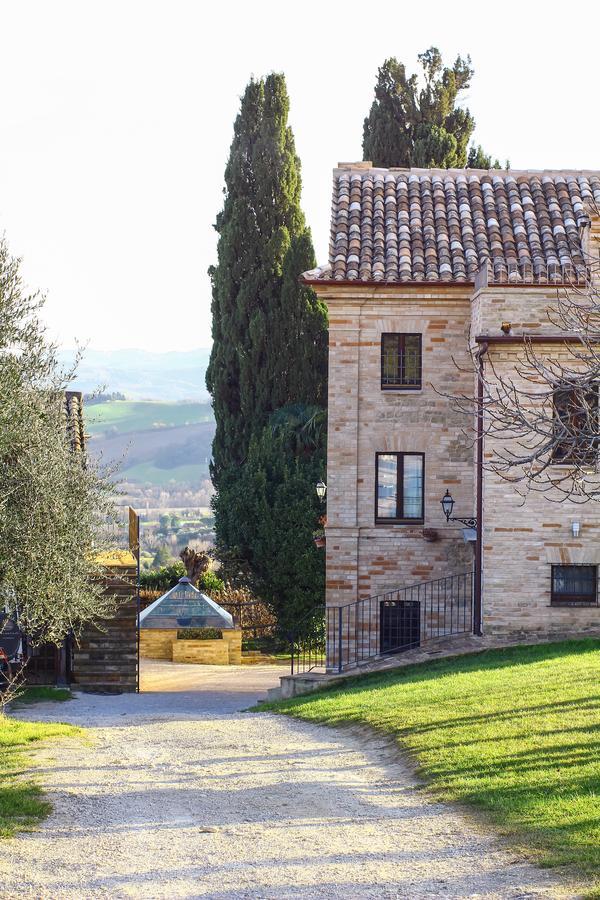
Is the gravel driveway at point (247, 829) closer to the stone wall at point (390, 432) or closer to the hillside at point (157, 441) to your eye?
the stone wall at point (390, 432)

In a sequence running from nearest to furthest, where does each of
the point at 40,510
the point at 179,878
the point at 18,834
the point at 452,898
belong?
the point at 452,898
the point at 179,878
the point at 18,834
the point at 40,510

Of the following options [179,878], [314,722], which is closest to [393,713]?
[314,722]

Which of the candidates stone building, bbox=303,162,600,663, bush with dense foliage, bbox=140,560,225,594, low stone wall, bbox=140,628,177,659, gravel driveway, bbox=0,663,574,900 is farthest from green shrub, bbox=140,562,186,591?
gravel driveway, bbox=0,663,574,900

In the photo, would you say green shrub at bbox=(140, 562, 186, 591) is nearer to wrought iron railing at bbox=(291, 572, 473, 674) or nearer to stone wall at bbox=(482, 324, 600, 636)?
wrought iron railing at bbox=(291, 572, 473, 674)

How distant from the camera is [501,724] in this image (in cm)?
1261

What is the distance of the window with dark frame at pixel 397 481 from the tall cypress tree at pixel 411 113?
1783 centimetres

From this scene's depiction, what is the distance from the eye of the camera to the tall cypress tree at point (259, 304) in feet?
118

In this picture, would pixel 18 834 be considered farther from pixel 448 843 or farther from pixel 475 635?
pixel 475 635

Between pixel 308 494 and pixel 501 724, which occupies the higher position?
pixel 308 494

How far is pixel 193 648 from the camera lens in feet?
92.6

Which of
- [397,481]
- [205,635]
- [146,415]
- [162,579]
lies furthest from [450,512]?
[146,415]

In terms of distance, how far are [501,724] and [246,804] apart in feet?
11.4

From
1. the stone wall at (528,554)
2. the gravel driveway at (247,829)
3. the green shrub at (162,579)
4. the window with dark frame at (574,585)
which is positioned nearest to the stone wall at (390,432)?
the stone wall at (528,554)

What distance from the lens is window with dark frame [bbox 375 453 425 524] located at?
870 inches
